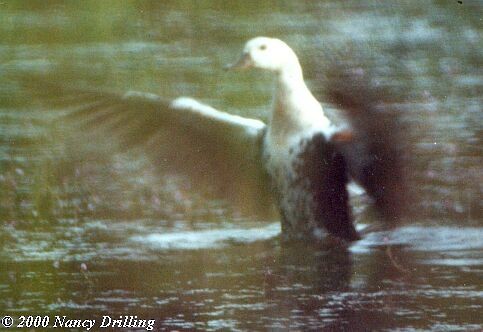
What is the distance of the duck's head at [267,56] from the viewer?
446cm

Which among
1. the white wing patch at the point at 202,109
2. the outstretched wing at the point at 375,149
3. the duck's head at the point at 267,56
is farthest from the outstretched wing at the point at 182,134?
the outstretched wing at the point at 375,149

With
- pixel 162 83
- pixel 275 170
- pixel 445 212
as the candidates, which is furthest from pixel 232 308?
pixel 162 83

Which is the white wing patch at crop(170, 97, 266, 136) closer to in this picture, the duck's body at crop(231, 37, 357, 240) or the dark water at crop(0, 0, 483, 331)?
the duck's body at crop(231, 37, 357, 240)

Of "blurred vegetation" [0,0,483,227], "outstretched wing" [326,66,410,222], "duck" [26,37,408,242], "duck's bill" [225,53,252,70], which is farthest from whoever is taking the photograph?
"blurred vegetation" [0,0,483,227]

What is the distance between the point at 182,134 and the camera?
456 cm

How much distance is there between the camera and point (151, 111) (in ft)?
14.8

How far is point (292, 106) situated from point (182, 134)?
0.42 m

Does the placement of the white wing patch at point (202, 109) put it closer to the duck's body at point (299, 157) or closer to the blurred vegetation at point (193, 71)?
the duck's body at point (299, 157)

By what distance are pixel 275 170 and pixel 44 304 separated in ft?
3.83

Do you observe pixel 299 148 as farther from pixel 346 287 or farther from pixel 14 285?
pixel 14 285

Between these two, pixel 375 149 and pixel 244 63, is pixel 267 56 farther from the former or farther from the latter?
pixel 375 149

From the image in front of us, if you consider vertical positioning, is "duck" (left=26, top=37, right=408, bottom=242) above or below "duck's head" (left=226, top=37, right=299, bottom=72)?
below

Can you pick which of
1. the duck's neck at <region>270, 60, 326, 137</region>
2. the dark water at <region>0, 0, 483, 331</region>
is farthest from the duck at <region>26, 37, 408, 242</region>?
the dark water at <region>0, 0, 483, 331</region>

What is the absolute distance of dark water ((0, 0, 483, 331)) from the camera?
373 cm
